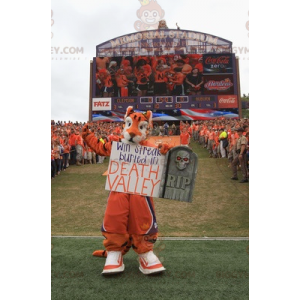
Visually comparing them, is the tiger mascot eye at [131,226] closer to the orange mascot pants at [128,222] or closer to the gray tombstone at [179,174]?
the orange mascot pants at [128,222]

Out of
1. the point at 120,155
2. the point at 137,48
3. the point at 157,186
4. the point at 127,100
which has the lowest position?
the point at 157,186

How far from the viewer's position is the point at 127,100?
64.7 feet

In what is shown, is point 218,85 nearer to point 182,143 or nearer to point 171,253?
point 182,143

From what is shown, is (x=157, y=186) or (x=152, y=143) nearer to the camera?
(x=157, y=186)

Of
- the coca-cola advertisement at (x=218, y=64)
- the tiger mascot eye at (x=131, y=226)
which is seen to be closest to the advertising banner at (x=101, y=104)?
the coca-cola advertisement at (x=218, y=64)

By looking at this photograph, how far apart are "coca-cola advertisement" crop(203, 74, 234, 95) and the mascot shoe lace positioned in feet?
58.7

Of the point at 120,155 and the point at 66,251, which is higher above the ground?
the point at 120,155

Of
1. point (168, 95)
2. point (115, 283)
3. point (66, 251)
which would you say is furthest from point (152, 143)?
point (168, 95)

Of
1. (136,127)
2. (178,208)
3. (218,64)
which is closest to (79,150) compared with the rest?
(178,208)

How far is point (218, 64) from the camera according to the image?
1973cm

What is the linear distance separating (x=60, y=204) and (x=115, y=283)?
3.32 meters

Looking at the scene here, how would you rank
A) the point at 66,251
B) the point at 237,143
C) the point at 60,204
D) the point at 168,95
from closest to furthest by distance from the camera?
the point at 66,251
the point at 60,204
the point at 237,143
the point at 168,95

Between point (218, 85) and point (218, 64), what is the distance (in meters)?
1.30

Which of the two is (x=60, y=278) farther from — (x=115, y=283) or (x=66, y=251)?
(x=66, y=251)
